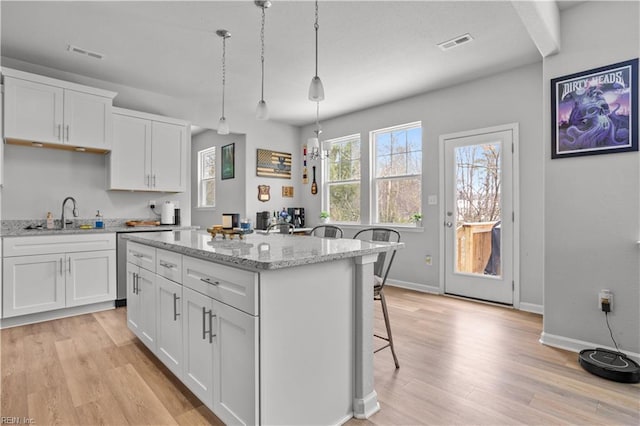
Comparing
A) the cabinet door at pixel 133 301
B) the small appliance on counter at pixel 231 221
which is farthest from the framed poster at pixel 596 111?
the cabinet door at pixel 133 301

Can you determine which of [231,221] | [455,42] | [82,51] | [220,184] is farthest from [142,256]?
[220,184]

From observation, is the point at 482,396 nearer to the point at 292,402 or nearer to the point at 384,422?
the point at 384,422

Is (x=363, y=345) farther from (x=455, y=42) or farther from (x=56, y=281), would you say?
(x=56, y=281)

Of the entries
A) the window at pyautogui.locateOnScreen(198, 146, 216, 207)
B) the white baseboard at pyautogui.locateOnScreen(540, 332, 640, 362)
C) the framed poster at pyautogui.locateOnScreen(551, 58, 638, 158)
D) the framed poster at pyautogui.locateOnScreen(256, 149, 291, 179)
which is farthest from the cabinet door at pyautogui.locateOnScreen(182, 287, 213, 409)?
the window at pyautogui.locateOnScreen(198, 146, 216, 207)

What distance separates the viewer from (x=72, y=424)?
1.72 m

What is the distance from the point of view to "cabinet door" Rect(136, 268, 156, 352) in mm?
2346

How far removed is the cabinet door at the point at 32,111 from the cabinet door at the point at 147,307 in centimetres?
210

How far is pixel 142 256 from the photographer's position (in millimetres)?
2557

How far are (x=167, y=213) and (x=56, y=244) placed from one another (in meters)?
1.30

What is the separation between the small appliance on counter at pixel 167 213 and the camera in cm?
445

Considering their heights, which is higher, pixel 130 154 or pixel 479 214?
pixel 130 154

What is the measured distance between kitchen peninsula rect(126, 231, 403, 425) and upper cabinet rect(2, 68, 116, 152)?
250 centimetres

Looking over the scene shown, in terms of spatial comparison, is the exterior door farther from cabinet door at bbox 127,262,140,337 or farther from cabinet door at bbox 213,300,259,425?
cabinet door at bbox 127,262,140,337

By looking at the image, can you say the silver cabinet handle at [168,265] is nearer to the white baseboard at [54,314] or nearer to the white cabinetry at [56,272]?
the white cabinetry at [56,272]
